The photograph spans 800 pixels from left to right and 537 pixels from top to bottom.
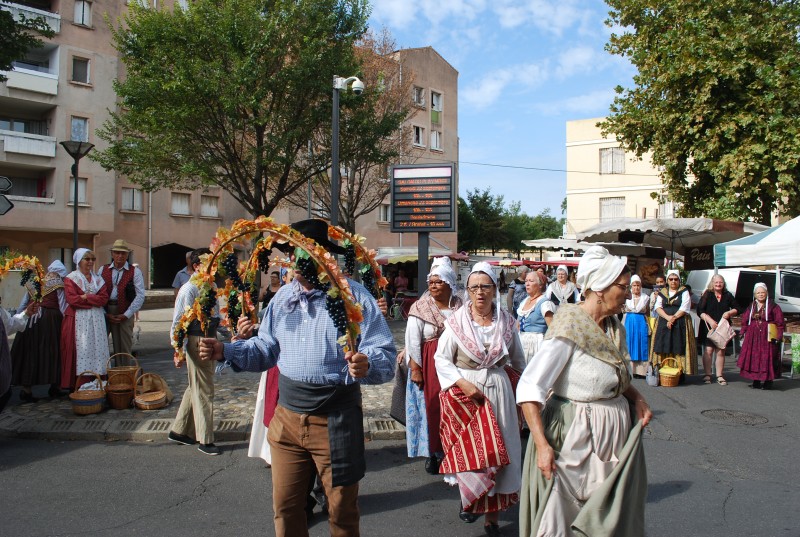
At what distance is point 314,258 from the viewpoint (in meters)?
3.08

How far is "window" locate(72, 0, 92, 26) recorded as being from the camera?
28422 mm

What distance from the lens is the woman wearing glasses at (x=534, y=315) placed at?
22.8 ft

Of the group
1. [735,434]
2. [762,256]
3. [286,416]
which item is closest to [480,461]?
[286,416]

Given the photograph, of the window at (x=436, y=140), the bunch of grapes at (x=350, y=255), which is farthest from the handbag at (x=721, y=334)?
the window at (x=436, y=140)

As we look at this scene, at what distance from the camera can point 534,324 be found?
23.3ft

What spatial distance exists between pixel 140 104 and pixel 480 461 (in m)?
13.7

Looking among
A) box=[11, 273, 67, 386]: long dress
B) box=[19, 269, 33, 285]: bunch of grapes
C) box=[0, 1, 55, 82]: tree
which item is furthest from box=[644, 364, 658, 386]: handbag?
box=[0, 1, 55, 82]: tree

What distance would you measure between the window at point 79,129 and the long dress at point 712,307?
2740cm

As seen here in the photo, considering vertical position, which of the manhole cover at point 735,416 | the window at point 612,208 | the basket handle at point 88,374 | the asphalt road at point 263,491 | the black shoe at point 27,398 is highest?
the window at point 612,208

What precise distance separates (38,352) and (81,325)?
629 millimetres

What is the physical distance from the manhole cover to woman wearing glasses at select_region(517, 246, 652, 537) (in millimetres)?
5871

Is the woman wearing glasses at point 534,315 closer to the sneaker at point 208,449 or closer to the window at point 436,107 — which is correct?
the sneaker at point 208,449

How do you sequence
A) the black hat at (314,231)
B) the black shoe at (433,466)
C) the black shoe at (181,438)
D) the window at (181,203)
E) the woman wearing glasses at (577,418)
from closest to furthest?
the woman wearing glasses at (577,418), the black hat at (314,231), the black shoe at (433,466), the black shoe at (181,438), the window at (181,203)

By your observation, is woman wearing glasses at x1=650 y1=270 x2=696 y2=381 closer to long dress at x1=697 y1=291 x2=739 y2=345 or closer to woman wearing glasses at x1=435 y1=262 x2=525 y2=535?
long dress at x1=697 y1=291 x2=739 y2=345
